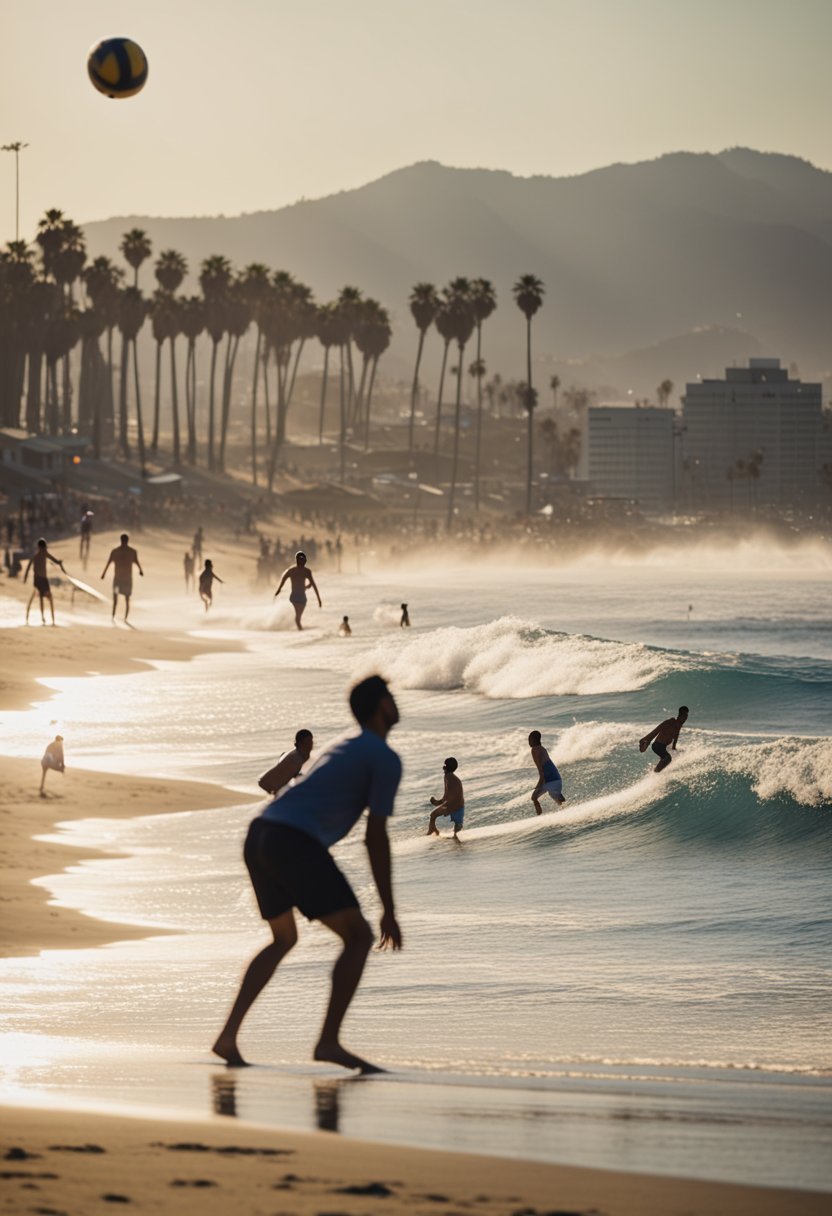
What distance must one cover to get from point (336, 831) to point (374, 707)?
0.48 meters

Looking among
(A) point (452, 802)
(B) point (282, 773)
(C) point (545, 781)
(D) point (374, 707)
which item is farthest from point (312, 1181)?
(C) point (545, 781)

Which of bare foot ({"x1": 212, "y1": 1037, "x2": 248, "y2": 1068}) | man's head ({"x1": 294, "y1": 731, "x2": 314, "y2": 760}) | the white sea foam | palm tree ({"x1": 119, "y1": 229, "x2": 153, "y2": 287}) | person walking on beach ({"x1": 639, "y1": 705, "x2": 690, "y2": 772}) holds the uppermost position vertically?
palm tree ({"x1": 119, "y1": 229, "x2": 153, "y2": 287})

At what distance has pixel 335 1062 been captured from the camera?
6.84 metres

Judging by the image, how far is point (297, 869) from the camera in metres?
6.29

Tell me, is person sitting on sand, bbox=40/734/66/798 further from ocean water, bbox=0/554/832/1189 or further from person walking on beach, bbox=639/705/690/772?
Result: person walking on beach, bbox=639/705/690/772

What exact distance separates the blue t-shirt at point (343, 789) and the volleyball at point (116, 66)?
44.8 feet

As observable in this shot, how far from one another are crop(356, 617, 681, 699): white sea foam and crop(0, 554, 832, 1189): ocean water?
139mm

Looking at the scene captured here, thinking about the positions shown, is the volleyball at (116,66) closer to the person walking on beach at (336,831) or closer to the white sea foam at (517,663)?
the person walking on beach at (336,831)

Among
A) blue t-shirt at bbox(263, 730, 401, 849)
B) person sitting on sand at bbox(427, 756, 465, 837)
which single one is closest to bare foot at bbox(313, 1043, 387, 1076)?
blue t-shirt at bbox(263, 730, 401, 849)

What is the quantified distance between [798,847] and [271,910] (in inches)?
452

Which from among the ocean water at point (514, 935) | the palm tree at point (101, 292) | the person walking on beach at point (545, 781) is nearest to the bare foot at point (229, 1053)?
the ocean water at point (514, 935)

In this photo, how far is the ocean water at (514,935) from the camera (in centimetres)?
629

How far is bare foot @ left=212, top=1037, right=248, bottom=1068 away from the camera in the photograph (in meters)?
7.11

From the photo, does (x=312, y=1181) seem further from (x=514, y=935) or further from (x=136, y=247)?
(x=136, y=247)
